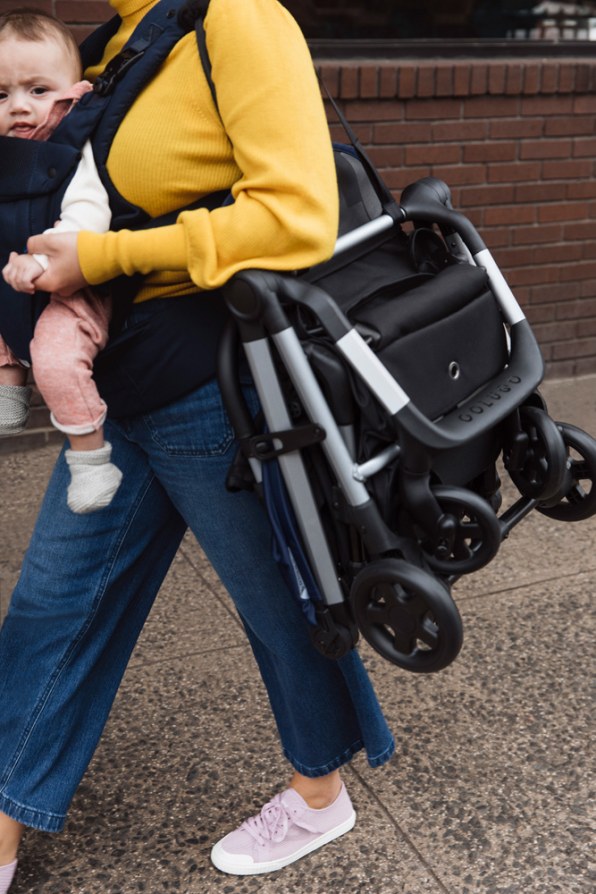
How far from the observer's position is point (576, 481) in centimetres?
240

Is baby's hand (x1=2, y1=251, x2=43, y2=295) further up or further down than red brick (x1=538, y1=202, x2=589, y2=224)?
further up

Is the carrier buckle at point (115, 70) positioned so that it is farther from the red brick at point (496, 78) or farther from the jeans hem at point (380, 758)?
the red brick at point (496, 78)

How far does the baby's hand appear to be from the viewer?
1953mm

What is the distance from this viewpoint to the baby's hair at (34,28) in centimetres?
206

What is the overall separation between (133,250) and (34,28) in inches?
18.5

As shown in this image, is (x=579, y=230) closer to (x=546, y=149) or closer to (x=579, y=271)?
(x=579, y=271)

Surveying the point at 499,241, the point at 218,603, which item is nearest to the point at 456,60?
the point at 499,241

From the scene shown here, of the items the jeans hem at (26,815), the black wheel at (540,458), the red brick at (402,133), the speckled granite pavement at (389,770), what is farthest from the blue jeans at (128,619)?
the red brick at (402,133)

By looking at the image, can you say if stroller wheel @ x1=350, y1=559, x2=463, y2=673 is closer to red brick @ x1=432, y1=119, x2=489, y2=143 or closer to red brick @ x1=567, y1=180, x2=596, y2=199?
red brick @ x1=432, y1=119, x2=489, y2=143

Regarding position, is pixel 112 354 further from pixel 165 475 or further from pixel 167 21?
pixel 167 21

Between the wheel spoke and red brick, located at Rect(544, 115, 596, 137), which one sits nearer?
the wheel spoke

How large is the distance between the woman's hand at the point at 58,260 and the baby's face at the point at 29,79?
25cm

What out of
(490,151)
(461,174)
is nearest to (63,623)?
(461,174)

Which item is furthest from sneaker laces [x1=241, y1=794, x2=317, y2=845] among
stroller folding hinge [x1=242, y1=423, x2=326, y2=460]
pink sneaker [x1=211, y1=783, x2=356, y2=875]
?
stroller folding hinge [x1=242, y1=423, x2=326, y2=460]
